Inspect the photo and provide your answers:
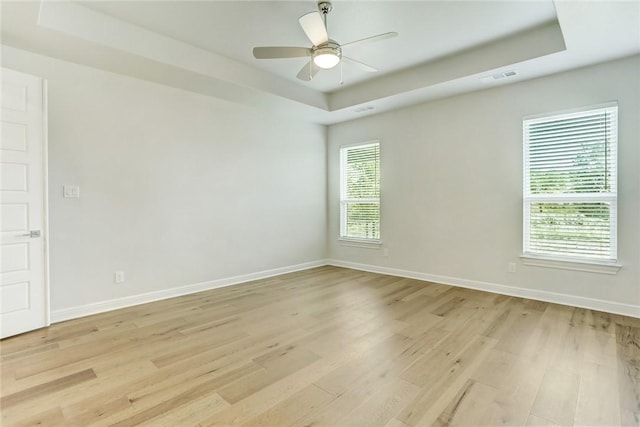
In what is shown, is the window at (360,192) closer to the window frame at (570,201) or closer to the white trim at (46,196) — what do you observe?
the window frame at (570,201)

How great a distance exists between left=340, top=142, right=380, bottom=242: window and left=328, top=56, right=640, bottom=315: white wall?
18 centimetres

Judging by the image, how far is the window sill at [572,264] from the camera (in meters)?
3.37

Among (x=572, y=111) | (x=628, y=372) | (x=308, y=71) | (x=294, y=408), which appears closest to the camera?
(x=294, y=408)

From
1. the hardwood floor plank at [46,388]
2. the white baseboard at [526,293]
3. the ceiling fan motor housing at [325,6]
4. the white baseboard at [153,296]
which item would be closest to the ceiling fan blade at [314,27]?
the ceiling fan motor housing at [325,6]

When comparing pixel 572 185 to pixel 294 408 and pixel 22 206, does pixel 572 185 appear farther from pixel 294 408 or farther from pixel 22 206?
pixel 22 206

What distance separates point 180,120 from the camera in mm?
4078

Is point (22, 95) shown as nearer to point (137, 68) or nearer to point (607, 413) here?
point (137, 68)

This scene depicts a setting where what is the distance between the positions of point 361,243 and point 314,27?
3777 millimetres

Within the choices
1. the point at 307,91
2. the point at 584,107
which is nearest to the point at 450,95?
the point at 584,107

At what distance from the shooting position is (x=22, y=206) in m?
2.88

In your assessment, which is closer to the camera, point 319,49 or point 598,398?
point 598,398

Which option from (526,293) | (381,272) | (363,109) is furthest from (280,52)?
(526,293)

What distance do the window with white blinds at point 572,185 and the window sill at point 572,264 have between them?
0.15 feet

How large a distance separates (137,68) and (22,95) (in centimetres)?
103
